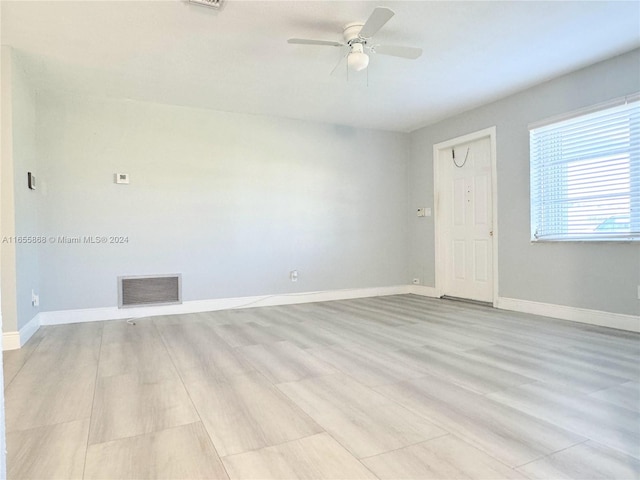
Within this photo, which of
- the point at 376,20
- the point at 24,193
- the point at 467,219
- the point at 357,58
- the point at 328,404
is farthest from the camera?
the point at 467,219

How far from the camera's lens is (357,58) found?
2.84m

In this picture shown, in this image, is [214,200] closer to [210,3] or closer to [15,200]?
[15,200]

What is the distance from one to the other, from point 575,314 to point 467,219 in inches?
67.9

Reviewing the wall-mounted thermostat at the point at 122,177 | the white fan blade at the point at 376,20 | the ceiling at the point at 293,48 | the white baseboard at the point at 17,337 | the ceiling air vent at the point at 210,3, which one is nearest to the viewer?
the white fan blade at the point at 376,20

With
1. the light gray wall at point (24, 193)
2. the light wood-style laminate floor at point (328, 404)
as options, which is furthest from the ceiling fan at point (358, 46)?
the light gray wall at point (24, 193)

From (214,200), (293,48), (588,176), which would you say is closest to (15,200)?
(214,200)

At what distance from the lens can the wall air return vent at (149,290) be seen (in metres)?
4.20

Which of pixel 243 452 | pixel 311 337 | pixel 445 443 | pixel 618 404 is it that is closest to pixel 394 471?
pixel 445 443

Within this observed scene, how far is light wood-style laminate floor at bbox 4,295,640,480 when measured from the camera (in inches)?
54.8

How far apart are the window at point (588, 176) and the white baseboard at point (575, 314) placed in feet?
2.26

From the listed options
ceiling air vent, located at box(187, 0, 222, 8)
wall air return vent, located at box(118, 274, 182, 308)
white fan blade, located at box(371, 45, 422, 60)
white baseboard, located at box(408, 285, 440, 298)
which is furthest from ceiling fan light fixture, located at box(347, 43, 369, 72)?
white baseboard, located at box(408, 285, 440, 298)

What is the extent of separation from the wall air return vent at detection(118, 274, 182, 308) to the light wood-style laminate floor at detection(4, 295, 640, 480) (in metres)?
0.84

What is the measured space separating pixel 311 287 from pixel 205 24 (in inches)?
131

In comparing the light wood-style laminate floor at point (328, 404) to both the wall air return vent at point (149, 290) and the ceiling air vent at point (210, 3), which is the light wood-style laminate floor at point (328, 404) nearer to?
the wall air return vent at point (149, 290)
